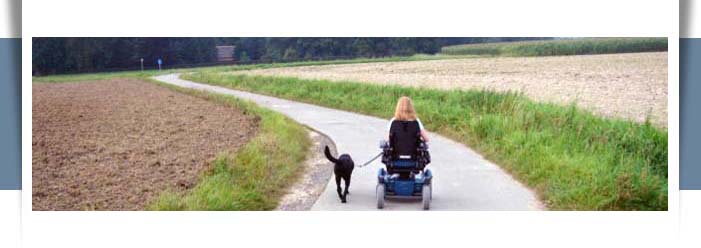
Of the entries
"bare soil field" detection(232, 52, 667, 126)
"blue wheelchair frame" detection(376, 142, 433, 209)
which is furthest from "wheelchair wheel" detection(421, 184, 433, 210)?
"bare soil field" detection(232, 52, 667, 126)

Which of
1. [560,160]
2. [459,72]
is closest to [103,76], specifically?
[459,72]

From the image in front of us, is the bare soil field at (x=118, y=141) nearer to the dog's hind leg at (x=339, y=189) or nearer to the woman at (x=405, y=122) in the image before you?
the dog's hind leg at (x=339, y=189)

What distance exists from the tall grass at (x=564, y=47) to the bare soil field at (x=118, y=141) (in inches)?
101

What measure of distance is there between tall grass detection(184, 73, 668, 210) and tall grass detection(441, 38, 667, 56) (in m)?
0.47

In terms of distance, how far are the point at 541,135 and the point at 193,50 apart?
12.1 feet

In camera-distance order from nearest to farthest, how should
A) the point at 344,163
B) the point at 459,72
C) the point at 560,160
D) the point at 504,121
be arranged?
the point at 344,163 → the point at 560,160 → the point at 504,121 → the point at 459,72

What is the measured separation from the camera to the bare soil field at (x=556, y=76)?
9.32 m

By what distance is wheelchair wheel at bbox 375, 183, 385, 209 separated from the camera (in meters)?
8.20

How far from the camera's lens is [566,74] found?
994 cm

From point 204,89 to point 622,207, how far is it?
180 inches

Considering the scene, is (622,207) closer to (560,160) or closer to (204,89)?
(560,160)

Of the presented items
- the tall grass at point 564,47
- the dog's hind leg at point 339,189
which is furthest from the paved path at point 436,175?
the tall grass at point 564,47

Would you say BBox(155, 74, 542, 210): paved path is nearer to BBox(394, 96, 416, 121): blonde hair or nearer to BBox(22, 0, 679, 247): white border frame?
BBox(22, 0, 679, 247): white border frame
